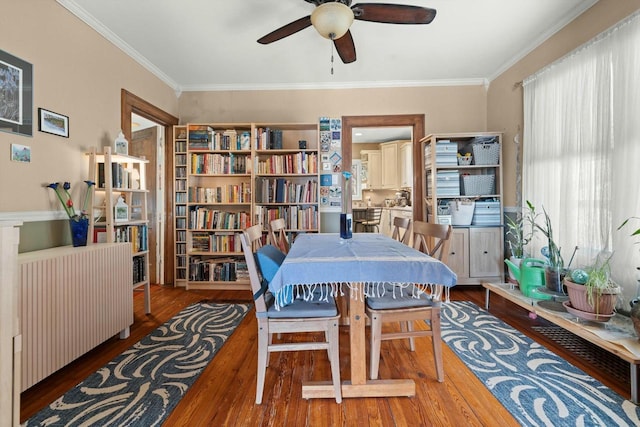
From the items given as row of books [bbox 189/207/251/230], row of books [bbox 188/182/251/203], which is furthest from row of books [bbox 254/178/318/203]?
row of books [bbox 189/207/251/230]

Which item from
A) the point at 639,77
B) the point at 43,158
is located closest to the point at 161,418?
the point at 43,158

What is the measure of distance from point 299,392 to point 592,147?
2.80 metres

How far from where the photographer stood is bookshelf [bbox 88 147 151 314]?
7.87 ft

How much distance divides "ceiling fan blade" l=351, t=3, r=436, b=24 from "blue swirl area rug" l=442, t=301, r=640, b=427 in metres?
2.29

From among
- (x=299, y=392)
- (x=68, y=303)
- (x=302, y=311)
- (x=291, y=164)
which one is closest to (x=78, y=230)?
(x=68, y=303)

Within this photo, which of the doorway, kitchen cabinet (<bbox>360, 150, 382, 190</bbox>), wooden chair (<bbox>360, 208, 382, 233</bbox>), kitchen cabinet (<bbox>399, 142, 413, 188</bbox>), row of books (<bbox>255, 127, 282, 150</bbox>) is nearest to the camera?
row of books (<bbox>255, 127, 282, 150</bbox>)

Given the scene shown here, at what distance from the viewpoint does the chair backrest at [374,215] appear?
695 cm

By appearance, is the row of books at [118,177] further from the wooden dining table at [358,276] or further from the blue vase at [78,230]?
the wooden dining table at [358,276]

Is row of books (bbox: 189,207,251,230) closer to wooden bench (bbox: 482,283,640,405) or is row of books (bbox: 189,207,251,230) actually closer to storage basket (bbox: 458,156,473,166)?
storage basket (bbox: 458,156,473,166)

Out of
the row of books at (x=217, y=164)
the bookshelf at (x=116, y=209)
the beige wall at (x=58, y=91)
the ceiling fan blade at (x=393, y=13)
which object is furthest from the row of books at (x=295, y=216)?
the ceiling fan blade at (x=393, y=13)

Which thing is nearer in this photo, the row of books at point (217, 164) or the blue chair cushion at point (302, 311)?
the blue chair cushion at point (302, 311)

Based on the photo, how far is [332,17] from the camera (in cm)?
173

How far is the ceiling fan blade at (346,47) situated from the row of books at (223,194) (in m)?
2.01

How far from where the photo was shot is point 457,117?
3.85 meters
